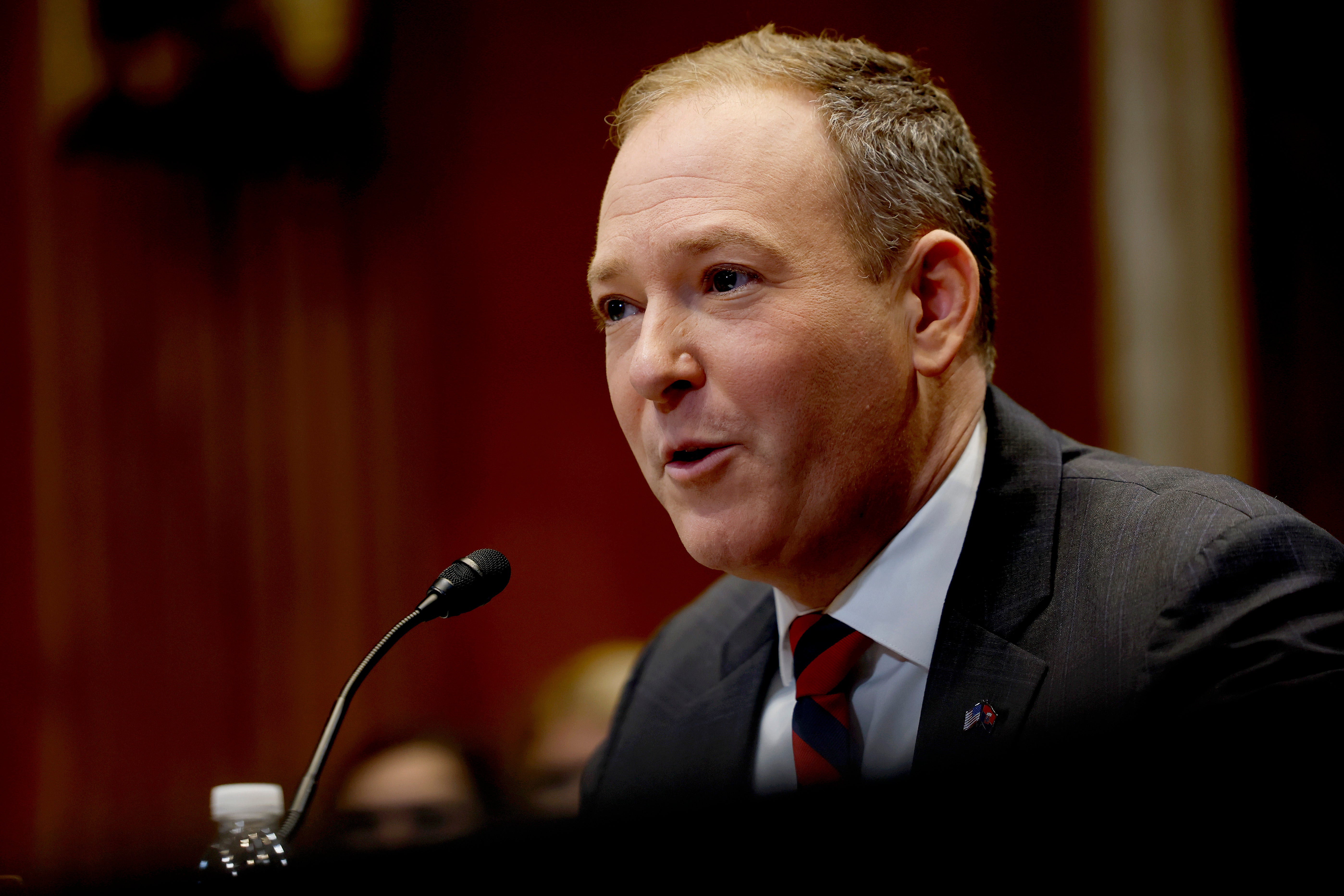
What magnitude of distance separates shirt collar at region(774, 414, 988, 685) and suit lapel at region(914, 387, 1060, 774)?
→ 31 millimetres

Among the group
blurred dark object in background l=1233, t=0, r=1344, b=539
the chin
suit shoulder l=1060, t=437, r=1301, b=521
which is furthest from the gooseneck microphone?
blurred dark object in background l=1233, t=0, r=1344, b=539

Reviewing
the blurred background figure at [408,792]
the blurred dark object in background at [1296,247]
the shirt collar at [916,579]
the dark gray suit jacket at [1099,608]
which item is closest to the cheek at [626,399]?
the shirt collar at [916,579]

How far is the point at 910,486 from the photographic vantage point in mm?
1550

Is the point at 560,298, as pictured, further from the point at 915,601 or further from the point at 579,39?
the point at 915,601

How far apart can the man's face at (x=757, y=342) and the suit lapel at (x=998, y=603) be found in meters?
0.15

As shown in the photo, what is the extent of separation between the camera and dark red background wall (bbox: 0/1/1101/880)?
3.57m

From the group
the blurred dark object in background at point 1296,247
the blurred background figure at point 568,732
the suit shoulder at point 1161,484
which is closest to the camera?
the suit shoulder at point 1161,484

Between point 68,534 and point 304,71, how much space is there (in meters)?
1.75

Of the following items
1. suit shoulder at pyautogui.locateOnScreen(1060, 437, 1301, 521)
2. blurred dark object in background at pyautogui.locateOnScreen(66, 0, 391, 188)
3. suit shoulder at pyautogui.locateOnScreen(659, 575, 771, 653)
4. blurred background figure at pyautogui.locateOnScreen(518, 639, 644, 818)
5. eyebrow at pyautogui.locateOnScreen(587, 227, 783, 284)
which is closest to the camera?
suit shoulder at pyautogui.locateOnScreen(1060, 437, 1301, 521)

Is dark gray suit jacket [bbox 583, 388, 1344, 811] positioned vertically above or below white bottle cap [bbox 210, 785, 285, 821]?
above

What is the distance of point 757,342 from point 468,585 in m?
0.47

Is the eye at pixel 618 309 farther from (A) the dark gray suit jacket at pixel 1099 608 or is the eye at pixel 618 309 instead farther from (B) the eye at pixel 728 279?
(A) the dark gray suit jacket at pixel 1099 608

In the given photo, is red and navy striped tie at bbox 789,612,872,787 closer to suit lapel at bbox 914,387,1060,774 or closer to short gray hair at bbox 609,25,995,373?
suit lapel at bbox 914,387,1060,774

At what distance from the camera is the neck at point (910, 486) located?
152 centimetres
